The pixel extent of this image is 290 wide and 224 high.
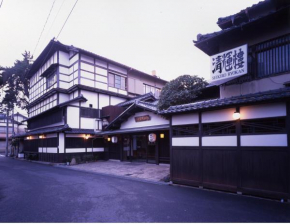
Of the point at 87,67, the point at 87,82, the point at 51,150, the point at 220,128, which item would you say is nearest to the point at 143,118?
the point at 87,82

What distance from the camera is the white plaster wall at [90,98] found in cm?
2239

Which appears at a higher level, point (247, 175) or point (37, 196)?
point (247, 175)

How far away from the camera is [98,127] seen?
76.6 feet

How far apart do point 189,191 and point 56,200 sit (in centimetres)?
580

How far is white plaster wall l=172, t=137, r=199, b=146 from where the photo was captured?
9.52m

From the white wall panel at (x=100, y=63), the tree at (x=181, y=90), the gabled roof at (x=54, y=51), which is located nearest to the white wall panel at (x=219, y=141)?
the tree at (x=181, y=90)

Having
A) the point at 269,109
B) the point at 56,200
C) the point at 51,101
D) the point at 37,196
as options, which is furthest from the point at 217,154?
the point at 51,101

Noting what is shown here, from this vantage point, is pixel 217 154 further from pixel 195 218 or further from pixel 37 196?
pixel 37 196

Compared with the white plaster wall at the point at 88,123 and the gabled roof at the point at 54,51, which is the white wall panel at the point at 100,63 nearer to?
the gabled roof at the point at 54,51

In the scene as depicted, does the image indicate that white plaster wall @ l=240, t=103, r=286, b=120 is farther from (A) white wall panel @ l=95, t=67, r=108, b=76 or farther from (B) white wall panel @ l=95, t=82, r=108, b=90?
(A) white wall panel @ l=95, t=67, r=108, b=76

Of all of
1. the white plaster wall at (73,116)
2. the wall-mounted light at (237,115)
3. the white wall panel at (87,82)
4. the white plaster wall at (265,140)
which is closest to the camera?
the white plaster wall at (265,140)

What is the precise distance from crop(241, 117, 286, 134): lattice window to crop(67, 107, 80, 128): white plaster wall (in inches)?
708

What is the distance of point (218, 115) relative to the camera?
28.9 ft

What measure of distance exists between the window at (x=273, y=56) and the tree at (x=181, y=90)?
4.47 m
